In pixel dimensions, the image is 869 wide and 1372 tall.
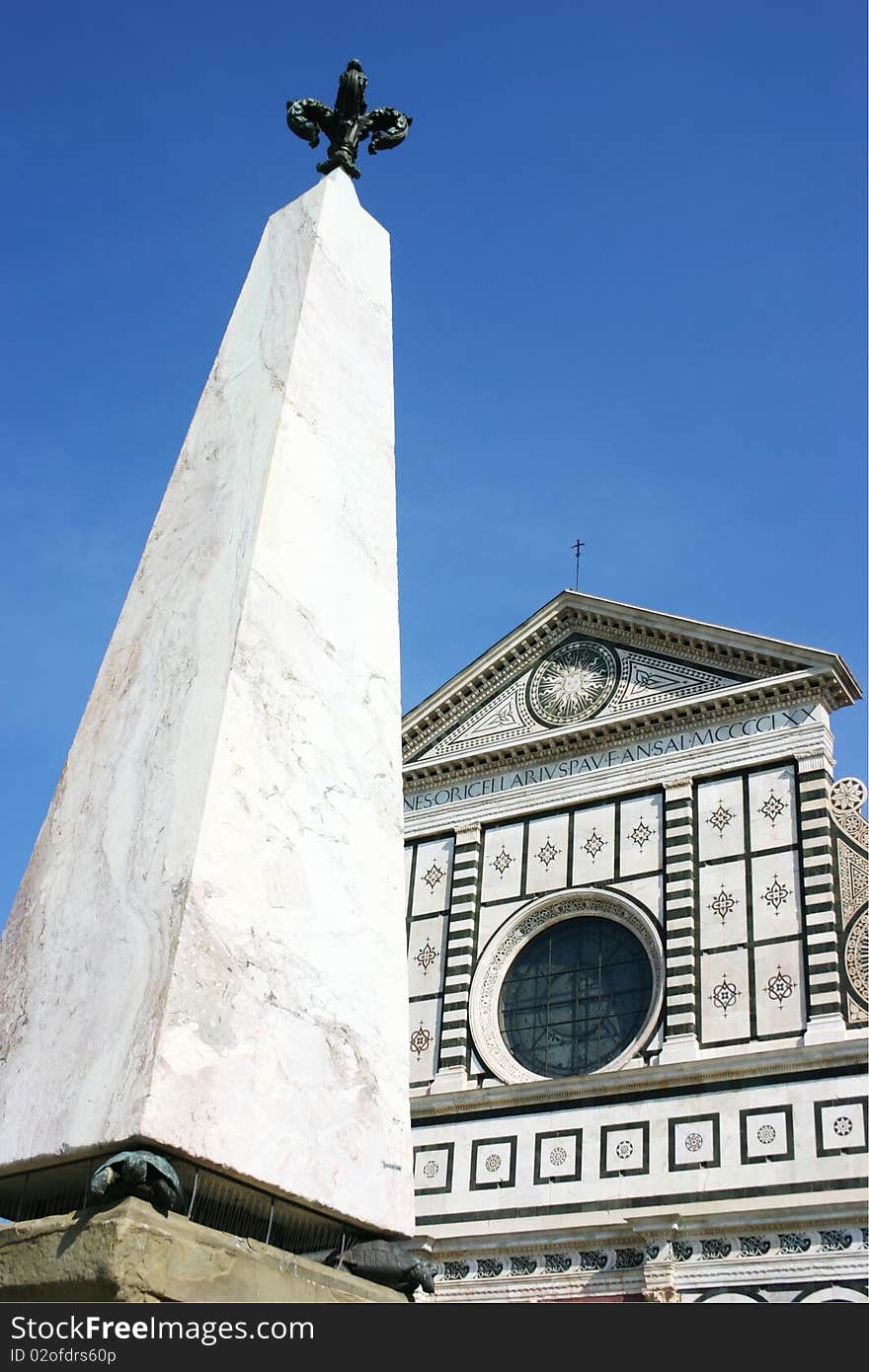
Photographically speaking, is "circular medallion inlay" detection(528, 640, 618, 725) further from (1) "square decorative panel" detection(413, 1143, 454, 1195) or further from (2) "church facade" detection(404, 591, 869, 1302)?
(1) "square decorative panel" detection(413, 1143, 454, 1195)

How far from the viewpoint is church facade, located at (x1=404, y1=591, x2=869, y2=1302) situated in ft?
42.7

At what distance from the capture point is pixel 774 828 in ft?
49.2

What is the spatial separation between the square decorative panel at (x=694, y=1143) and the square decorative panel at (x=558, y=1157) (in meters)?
1.01

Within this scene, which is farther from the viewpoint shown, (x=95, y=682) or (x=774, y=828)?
(x=774, y=828)

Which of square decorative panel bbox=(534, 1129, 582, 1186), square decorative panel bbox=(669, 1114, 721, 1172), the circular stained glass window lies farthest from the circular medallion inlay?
square decorative panel bbox=(669, 1114, 721, 1172)

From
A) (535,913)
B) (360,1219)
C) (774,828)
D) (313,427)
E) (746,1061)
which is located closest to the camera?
(360,1219)

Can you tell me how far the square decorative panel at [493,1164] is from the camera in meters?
Result: 14.4

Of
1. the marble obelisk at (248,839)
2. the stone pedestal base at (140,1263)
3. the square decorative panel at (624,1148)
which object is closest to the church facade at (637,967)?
the square decorative panel at (624,1148)

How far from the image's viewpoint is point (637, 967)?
49.2ft

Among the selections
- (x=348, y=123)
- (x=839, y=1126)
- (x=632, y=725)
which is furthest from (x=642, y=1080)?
(x=348, y=123)

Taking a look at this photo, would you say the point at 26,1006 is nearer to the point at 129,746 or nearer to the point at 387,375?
the point at 129,746

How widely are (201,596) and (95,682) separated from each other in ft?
1.47
